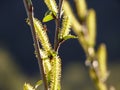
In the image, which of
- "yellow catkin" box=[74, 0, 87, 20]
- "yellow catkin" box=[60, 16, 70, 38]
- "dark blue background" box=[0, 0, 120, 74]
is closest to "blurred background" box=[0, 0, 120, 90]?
"dark blue background" box=[0, 0, 120, 74]

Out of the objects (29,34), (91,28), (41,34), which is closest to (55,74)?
(41,34)

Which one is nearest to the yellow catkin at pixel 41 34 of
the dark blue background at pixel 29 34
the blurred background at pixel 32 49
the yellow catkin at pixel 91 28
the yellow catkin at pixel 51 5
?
the yellow catkin at pixel 51 5

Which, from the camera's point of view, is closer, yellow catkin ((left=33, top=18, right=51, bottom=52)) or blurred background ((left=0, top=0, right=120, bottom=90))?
yellow catkin ((left=33, top=18, right=51, bottom=52))

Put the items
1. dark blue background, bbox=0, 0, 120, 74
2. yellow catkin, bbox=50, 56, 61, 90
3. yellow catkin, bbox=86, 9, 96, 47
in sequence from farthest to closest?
dark blue background, bbox=0, 0, 120, 74, yellow catkin, bbox=86, 9, 96, 47, yellow catkin, bbox=50, 56, 61, 90

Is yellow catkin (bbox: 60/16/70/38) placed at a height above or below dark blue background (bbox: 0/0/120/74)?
above

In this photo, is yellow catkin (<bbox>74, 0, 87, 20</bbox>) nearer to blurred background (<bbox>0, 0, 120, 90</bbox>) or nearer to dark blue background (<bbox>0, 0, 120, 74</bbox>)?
blurred background (<bbox>0, 0, 120, 90</bbox>)

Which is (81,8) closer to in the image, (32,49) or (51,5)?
(51,5)

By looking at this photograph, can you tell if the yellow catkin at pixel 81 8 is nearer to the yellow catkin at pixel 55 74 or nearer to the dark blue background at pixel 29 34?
the yellow catkin at pixel 55 74
